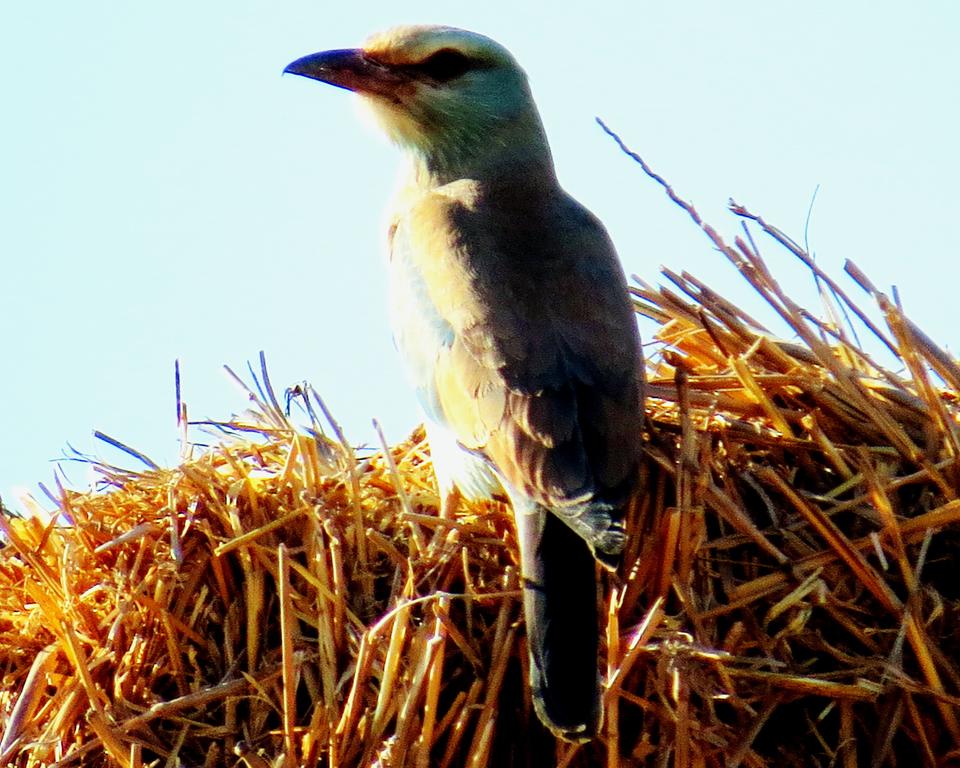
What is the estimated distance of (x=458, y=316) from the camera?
3721 mm

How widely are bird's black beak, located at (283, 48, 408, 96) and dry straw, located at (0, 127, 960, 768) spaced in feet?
4.27

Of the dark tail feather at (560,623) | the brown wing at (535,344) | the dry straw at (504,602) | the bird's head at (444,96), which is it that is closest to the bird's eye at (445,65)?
the bird's head at (444,96)

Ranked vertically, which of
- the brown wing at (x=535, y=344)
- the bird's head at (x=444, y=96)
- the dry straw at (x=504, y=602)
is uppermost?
the bird's head at (x=444, y=96)

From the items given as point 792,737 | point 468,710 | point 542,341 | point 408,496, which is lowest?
point 792,737

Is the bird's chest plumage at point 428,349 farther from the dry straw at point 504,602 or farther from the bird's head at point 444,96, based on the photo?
the bird's head at point 444,96

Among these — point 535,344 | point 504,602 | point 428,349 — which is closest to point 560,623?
point 504,602

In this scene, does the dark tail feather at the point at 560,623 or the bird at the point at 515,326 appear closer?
the dark tail feather at the point at 560,623

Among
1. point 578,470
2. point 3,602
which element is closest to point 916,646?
point 578,470

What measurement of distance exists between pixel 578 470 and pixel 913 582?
718 millimetres

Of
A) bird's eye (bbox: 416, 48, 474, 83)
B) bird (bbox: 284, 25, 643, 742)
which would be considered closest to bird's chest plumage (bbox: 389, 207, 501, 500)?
bird (bbox: 284, 25, 643, 742)

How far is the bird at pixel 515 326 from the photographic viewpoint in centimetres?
312

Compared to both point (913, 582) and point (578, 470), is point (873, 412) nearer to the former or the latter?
point (913, 582)

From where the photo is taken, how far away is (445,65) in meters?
4.61

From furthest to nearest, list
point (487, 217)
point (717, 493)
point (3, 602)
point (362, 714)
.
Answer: point (487, 217) < point (3, 602) < point (717, 493) < point (362, 714)
